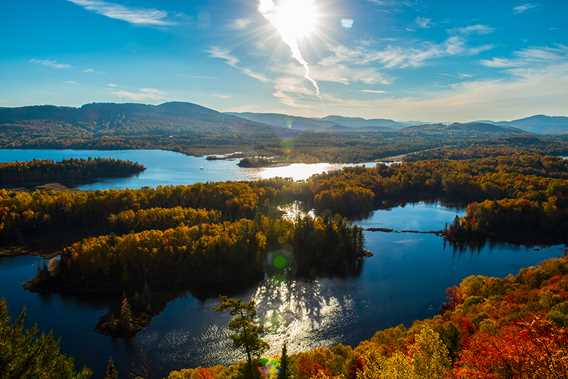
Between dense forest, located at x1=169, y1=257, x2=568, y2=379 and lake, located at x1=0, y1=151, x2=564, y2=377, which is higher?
dense forest, located at x1=169, y1=257, x2=568, y2=379

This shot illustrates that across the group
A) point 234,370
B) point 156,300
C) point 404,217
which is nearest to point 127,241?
point 156,300

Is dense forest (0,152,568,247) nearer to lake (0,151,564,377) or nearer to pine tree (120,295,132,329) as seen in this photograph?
lake (0,151,564,377)

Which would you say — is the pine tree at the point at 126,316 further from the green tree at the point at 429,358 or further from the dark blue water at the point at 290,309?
the green tree at the point at 429,358

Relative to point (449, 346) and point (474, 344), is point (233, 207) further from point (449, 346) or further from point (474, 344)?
point (474, 344)

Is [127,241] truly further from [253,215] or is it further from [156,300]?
[253,215]

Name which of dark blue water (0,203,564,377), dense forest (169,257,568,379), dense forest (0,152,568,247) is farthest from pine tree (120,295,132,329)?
dense forest (0,152,568,247)

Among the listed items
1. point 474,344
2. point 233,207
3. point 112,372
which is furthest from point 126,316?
point 233,207

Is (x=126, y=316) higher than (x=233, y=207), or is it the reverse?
(x=233, y=207)
